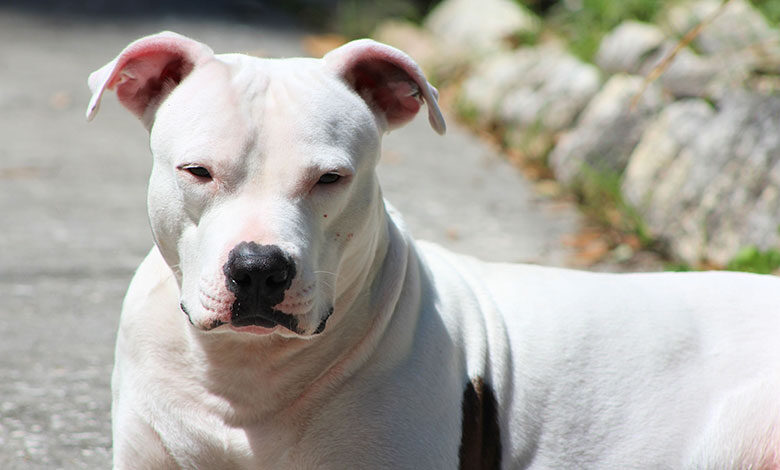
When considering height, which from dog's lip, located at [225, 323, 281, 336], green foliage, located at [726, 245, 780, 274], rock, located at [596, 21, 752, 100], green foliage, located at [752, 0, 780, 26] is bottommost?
green foliage, located at [726, 245, 780, 274]

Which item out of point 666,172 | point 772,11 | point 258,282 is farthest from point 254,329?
point 772,11

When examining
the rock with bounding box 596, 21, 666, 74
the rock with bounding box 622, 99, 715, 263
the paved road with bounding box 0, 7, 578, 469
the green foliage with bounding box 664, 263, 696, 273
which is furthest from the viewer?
the rock with bounding box 596, 21, 666, 74

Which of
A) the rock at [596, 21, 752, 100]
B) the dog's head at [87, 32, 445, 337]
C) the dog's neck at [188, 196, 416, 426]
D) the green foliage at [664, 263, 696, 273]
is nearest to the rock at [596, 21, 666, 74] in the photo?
the rock at [596, 21, 752, 100]

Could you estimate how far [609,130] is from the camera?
581 centimetres

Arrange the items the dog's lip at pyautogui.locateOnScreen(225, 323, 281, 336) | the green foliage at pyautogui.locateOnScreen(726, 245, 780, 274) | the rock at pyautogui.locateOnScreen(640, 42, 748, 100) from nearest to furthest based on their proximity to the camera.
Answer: the dog's lip at pyautogui.locateOnScreen(225, 323, 281, 336), the green foliage at pyautogui.locateOnScreen(726, 245, 780, 274), the rock at pyautogui.locateOnScreen(640, 42, 748, 100)

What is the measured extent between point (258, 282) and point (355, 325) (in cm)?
46

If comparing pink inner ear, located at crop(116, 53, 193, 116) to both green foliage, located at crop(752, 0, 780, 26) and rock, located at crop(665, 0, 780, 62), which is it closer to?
rock, located at crop(665, 0, 780, 62)

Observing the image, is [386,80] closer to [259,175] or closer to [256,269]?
[259,175]

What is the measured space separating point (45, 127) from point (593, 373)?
17.9ft

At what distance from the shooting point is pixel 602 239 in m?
5.42

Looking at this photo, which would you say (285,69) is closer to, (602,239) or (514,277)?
(514,277)

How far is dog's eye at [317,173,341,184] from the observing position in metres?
2.34

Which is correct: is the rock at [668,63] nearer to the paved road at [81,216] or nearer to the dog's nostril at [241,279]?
the paved road at [81,216]

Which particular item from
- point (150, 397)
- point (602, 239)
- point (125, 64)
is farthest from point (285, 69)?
point (602, 239)
